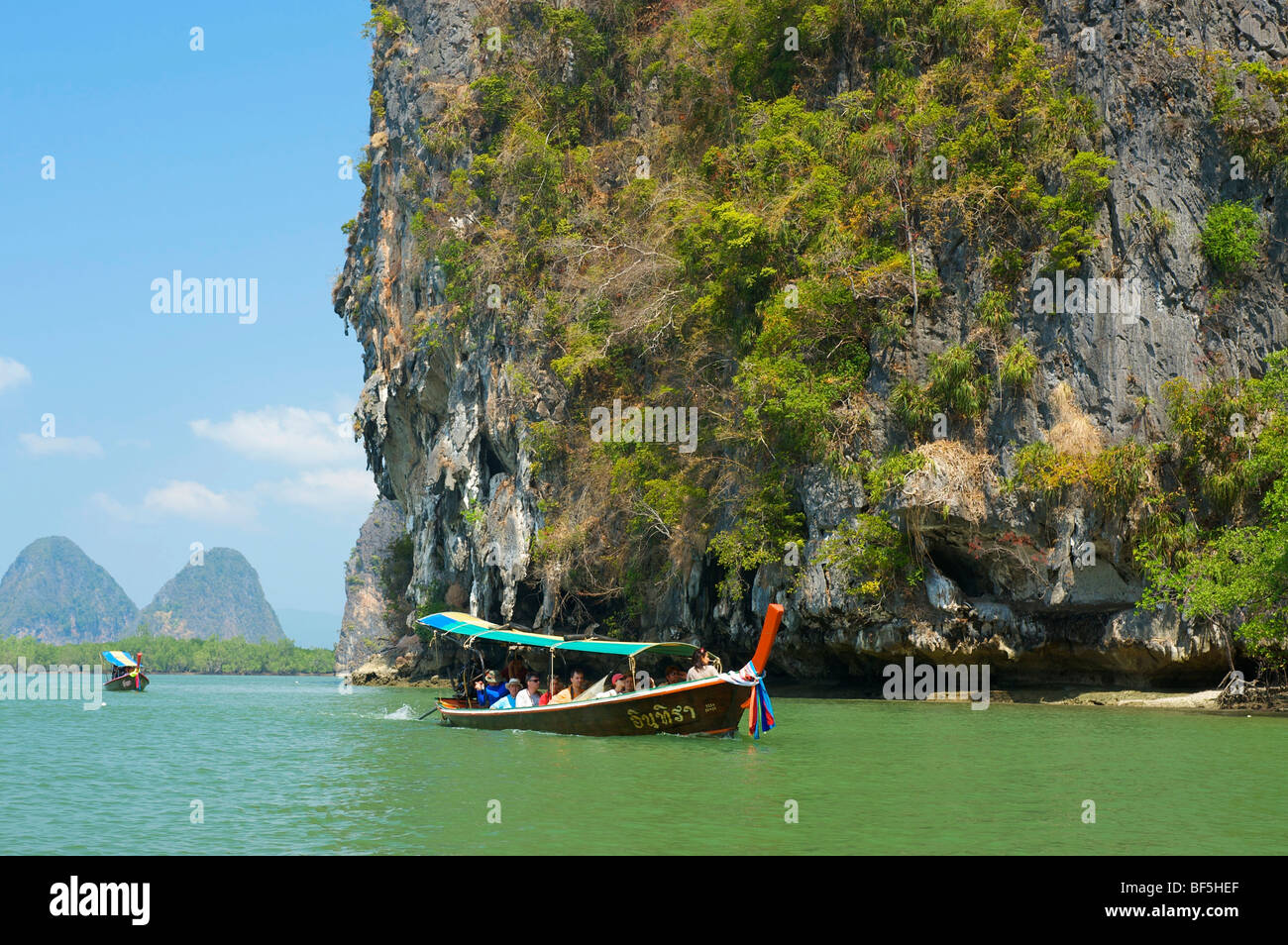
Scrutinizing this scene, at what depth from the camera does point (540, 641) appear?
19.3 m

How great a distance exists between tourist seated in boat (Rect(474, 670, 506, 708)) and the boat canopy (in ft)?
3.04

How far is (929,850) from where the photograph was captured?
8.52 m

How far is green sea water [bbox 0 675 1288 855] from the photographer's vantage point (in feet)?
30.1

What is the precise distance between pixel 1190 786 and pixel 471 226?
28.1 metres

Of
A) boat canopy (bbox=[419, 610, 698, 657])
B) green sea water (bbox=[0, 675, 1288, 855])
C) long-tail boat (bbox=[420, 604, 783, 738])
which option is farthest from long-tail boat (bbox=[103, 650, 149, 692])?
long-tail boat (bbox=[420, 604, 783, 738])

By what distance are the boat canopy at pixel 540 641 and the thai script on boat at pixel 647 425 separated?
26.1 ft

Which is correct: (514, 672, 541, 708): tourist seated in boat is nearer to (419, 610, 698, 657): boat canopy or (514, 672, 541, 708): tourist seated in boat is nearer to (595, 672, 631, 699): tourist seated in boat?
(419, 610, 698, 657): boat canopy

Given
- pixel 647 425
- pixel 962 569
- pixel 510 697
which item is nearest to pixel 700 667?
pixel 510 697

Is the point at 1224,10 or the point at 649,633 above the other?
the point at 1224,10

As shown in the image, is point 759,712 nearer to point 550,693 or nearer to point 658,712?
point 658,712
